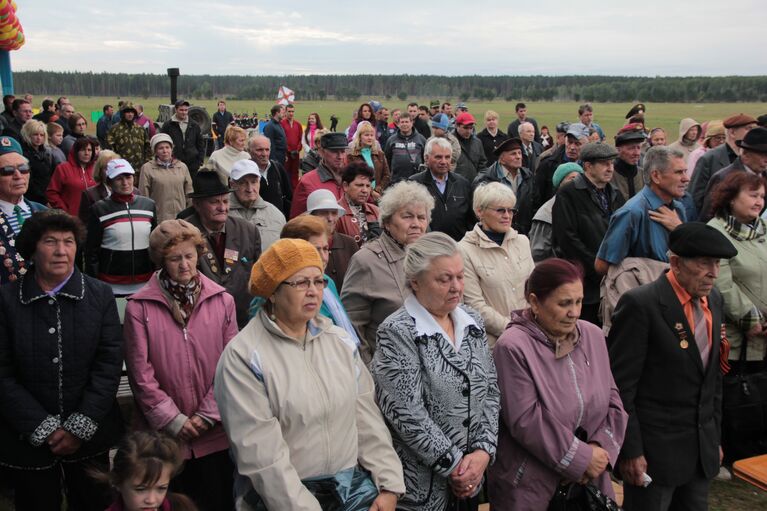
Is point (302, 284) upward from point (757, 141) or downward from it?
downward

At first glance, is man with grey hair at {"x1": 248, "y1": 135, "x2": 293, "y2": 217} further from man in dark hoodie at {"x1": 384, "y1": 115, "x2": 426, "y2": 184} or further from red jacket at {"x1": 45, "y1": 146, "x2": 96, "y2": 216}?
man in dark hoodie at {"x1": 384, "y1": 115, "x2": 426, "y2": 184}

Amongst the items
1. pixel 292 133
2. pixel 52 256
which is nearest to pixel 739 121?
pixel 52 256

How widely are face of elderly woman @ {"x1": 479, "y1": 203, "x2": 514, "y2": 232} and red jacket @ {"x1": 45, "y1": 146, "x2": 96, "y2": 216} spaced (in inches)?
198

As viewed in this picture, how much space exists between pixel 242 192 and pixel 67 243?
2.24 metres

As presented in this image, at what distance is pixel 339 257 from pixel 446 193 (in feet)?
7.12

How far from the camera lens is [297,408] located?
2.77 meters

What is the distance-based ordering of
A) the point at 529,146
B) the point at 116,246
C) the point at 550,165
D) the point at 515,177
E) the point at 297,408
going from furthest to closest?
the point at 529,146 → the point at 550,165 → the point at 515,177 → the point at 116,246 → the point at 297,408

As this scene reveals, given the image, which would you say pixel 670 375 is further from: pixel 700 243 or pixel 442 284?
pixel 442 284

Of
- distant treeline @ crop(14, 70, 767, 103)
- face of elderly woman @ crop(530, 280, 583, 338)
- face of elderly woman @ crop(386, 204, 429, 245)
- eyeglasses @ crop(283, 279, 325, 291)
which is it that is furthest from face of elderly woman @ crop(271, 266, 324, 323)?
distant treeline @ crop(14, 70, 767, 103)

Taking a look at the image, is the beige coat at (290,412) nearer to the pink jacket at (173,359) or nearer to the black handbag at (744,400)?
the pink jacket at (173,359)

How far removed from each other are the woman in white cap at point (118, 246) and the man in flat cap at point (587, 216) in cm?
327

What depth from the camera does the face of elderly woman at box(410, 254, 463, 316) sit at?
3211 mm

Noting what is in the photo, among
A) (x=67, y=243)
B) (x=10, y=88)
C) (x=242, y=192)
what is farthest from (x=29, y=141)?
(x=10, y=88)

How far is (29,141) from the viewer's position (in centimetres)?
916
